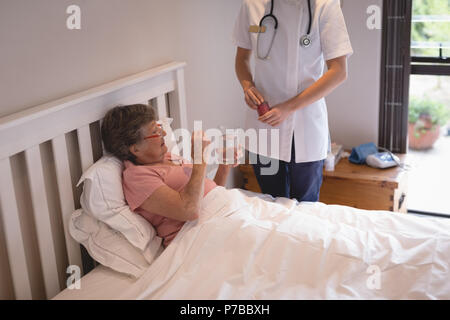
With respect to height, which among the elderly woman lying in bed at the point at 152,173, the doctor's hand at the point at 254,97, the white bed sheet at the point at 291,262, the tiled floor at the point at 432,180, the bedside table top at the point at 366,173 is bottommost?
the tiled floor at the point at 432,180

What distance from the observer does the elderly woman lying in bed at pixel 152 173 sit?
1789 millimetres

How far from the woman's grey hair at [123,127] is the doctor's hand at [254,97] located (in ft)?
1.40

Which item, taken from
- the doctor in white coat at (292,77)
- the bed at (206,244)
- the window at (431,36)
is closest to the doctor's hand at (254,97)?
the doctor in white coat at (292,77)

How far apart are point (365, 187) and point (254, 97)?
1.00 meters

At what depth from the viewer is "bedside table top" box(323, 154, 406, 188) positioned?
2756 mm

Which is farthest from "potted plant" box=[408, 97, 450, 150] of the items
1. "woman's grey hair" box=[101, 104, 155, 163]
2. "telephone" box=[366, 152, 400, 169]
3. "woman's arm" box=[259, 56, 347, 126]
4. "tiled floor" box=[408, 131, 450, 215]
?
"woman's grey hair" box=[101, 104, 155, 163]

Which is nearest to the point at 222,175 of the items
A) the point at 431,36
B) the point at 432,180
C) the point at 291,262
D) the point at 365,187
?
the point at 291,262

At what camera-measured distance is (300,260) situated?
1637 mm

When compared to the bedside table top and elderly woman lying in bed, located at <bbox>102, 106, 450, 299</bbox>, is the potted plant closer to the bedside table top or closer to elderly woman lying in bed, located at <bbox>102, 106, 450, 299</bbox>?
the bedside table top

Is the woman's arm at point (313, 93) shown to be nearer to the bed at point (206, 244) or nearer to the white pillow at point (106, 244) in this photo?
the bed at point (206, 244)

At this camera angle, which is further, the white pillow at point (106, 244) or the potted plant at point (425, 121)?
the potted plant at point (425, 121)

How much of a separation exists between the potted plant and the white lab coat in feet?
3.77
